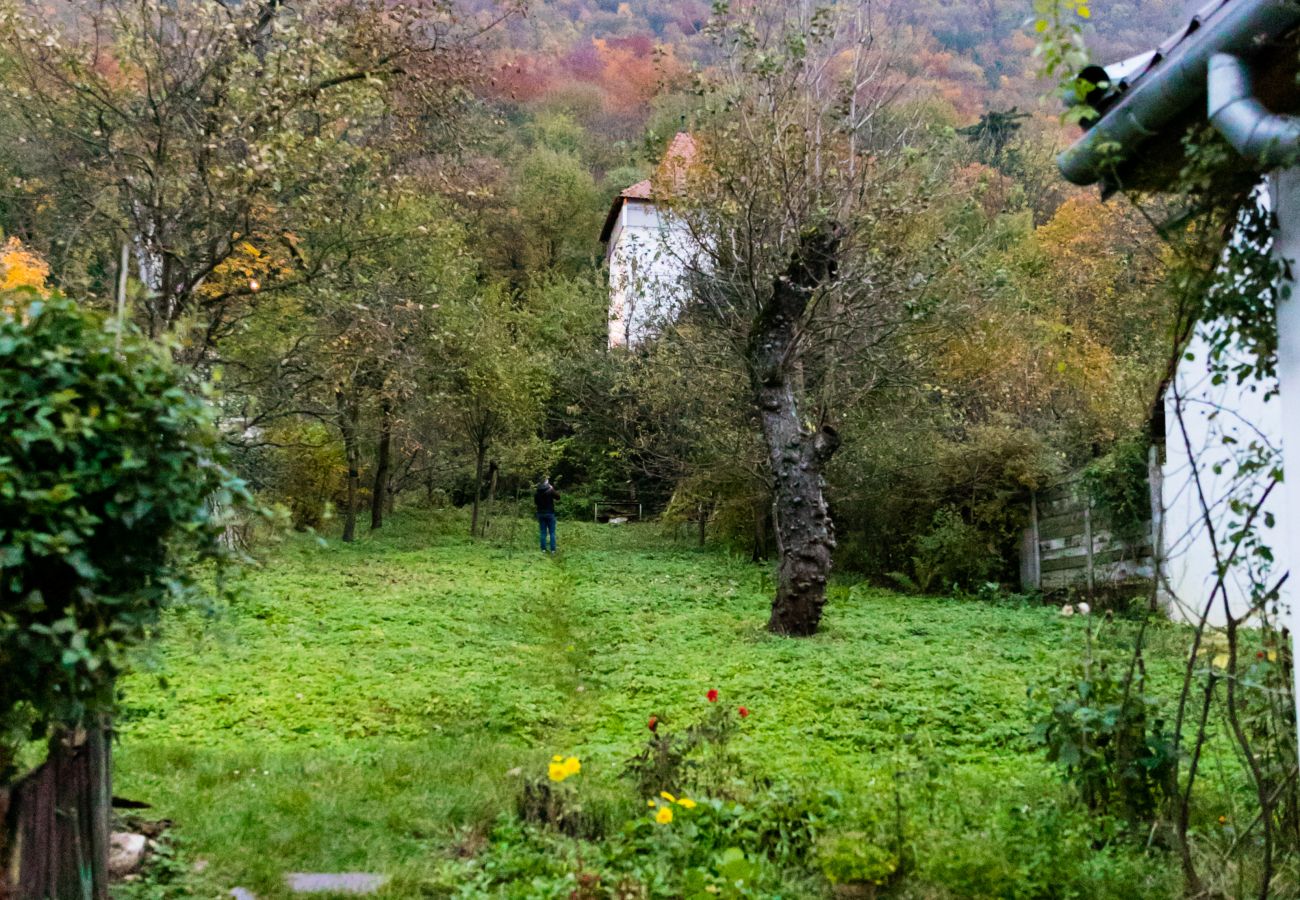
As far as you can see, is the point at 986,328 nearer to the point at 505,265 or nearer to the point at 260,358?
the point at 260,358

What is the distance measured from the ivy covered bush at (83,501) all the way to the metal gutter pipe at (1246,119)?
11.2 feet

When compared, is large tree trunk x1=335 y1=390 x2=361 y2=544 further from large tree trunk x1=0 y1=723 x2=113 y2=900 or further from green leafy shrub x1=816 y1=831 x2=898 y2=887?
green leafy shrub x1=816 y1=831 x2=898 y2=887

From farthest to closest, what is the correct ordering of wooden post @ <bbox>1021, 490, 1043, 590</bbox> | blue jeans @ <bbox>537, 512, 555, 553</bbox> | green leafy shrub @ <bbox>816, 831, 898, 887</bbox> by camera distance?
blue jeans @ <bbox>537, 512, 555, 553</bbox>, wooden post @ <bbox>1021, 490, 1043, 590</bbox>, green leafy shrub @ <bbox>816, 831, 898, 887</bbox>


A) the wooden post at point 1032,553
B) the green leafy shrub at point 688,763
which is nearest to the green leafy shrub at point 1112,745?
the green leafy shrub at point 688,763

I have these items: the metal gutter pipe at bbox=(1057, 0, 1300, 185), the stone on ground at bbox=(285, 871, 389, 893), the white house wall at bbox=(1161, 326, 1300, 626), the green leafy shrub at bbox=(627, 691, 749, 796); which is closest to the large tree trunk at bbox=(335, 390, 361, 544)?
the white house wall at bbox=(1161, 326, 1300, 626)

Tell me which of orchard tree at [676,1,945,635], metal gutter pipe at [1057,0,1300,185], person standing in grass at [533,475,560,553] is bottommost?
person standing in grass at [533,475,560,553]

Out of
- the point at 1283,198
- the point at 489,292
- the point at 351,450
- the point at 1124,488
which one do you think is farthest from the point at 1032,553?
the point at 489,292

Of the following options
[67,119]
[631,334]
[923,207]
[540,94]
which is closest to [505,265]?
[540,94]

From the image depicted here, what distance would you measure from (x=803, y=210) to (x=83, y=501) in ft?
31.4

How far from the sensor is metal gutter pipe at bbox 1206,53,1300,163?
2973 millimetres

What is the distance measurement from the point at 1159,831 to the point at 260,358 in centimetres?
1559

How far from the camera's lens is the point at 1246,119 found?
10.1 feet

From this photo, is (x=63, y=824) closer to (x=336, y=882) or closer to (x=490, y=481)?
(x=336, y=882)

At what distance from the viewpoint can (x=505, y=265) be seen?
39.3 metres
